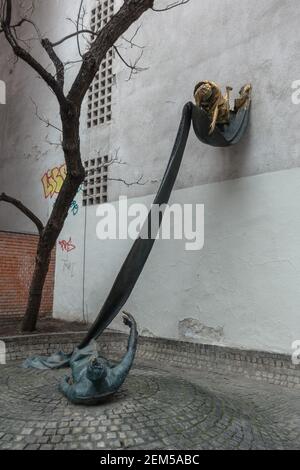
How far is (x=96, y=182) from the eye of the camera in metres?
7.94

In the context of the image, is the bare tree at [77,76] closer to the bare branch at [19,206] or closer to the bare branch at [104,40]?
the bare branch at [104,40]

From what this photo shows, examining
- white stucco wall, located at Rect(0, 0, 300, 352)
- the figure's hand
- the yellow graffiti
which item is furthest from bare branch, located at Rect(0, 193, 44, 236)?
the figure's hand

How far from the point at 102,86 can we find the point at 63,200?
3268 mm

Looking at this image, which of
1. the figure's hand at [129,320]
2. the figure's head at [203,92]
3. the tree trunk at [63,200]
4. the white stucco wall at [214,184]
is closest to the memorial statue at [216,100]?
the figure's head at [203,92]

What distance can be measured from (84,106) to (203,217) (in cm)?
398

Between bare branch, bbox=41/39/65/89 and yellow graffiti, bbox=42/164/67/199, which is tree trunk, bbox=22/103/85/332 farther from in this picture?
yellow graffiti, bbox=42/164/67/199

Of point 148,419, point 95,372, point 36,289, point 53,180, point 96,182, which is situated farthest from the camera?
point 53,180

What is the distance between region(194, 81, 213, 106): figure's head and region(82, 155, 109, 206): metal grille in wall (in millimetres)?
2653

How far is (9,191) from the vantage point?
10.5 meters

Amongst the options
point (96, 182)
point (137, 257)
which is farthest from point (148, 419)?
point (96, 182)

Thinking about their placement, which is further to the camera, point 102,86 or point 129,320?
point 102,86

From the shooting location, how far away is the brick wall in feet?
26.0

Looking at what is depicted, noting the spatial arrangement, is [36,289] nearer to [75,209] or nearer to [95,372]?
[75,209]
